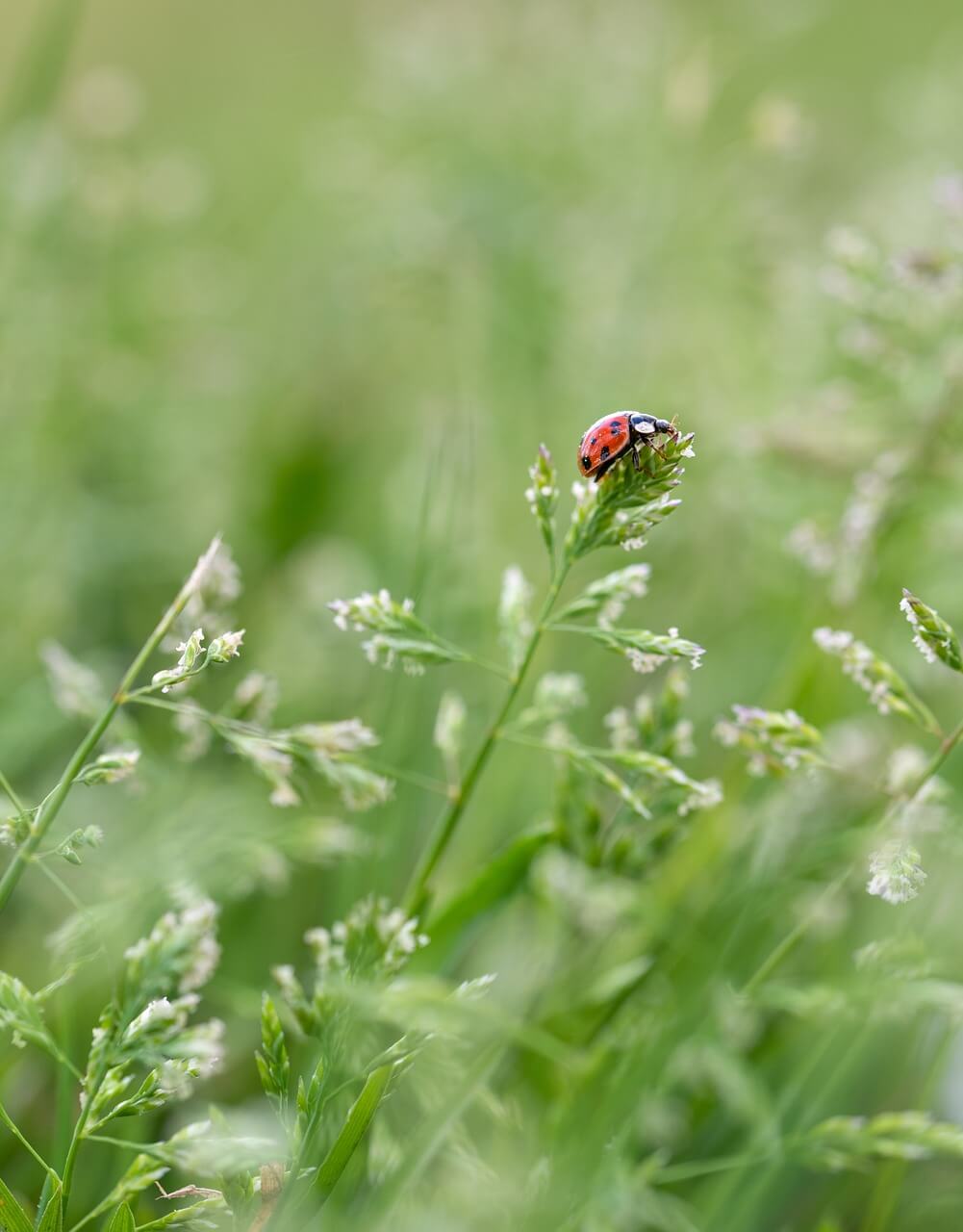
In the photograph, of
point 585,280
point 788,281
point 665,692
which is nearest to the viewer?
point 665,692

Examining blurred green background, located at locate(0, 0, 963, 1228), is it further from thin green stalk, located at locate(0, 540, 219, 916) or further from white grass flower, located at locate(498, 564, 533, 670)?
thin green stalk, located at locate(0, 540, 219, 916)

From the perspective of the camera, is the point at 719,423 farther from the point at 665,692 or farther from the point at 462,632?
the point at 665,692

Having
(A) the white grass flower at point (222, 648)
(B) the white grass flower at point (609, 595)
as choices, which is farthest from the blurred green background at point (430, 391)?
(A) the white grass flower at point (222, 648)

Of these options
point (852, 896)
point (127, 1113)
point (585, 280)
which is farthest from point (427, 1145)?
point (585, 280)

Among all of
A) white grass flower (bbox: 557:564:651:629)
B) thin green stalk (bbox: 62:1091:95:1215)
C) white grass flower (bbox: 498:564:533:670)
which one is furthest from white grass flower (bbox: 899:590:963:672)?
thin green stalk (bbox: 62:1091:95:1215)

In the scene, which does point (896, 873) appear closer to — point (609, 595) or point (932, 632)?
point (932, 632)

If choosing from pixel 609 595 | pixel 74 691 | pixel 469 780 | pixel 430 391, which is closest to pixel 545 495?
pixel 609 595
